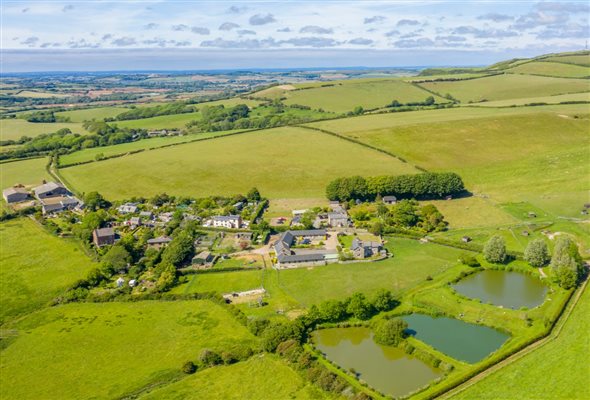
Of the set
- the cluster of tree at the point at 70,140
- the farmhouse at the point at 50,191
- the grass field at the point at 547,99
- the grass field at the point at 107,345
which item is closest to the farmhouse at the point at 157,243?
the grass field at the point at 107,345

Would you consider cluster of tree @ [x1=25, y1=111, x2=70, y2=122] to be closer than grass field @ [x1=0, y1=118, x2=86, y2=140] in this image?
No

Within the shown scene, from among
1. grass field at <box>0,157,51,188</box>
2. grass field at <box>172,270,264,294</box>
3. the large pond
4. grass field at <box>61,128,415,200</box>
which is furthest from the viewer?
grass field at <box>0,157,51,188</box>

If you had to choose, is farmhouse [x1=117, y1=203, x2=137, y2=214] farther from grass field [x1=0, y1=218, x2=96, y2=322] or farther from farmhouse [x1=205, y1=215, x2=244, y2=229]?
farmhouse [x1=205, y1=215, x2=244, y2=229]

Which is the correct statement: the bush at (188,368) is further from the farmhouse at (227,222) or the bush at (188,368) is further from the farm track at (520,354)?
the farmhouse at (227,222)

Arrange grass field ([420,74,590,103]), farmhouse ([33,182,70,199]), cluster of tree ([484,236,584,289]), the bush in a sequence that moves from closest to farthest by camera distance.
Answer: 1. the bush
2. cluster of tree ([484,236,584,289])
3. farmhouse ([33,182,70,199])
4. grass field ([420,74,590,103])

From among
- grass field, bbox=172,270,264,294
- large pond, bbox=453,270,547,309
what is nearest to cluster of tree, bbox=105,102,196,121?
grass field, bbox=172,270,264,294

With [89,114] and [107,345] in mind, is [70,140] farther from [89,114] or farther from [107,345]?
[107,345]

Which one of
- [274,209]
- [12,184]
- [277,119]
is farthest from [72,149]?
[274,209]
